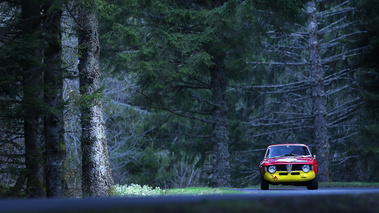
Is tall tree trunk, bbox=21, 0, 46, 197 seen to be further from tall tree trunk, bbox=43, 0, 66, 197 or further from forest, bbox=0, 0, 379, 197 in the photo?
tall tree trunk, bbox=43, 0, 66, 197

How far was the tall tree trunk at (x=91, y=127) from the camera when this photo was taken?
46.9 feet

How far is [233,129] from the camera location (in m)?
30.4

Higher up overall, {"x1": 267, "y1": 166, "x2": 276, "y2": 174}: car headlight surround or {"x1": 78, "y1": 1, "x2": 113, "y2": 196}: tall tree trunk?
{"x1": 78, "y1": 1, "x2": 113, "y2": 196}: tall tree trunk

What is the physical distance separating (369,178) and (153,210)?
32870mm

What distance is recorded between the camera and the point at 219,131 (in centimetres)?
2230

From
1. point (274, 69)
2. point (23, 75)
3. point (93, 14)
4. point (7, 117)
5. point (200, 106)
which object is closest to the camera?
point (7, 117)

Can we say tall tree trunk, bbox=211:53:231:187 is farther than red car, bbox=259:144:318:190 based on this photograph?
Yes

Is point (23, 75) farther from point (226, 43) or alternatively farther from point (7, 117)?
point (226, 43)

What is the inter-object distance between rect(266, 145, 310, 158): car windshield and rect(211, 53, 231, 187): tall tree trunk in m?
4.83

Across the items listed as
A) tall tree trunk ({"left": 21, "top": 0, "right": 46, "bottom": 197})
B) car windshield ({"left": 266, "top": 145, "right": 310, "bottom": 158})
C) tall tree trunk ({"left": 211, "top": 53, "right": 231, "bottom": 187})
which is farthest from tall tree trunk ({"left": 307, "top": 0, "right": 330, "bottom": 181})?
tall tree trunk ({"left": 21, "top": 0, "right": 46, "bottom": 197})

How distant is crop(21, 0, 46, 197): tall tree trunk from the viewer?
37.3ft

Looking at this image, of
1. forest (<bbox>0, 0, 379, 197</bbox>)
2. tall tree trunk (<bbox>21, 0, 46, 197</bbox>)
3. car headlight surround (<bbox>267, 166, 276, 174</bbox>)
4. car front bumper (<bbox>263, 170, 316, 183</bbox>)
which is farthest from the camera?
car headlight surround (<bbox>267, 166, 276, 174</bbox>)

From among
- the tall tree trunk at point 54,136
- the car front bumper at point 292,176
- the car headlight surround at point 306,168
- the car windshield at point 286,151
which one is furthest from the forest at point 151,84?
the car headlight surround at point 306,168

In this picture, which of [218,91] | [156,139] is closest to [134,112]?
[156,139]
